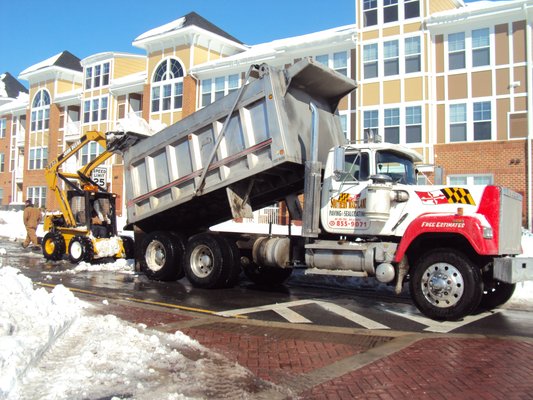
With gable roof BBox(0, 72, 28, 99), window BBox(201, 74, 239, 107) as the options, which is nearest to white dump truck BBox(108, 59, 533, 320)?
window BBox(201, 74, 239, 107)

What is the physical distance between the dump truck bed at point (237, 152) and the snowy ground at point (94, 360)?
3.94 metres

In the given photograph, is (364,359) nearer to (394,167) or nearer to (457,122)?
(394,167)

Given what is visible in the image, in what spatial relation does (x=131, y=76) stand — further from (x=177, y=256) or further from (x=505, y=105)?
(x=177, y=256)

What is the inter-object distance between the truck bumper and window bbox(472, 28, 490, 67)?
1651 centimetres

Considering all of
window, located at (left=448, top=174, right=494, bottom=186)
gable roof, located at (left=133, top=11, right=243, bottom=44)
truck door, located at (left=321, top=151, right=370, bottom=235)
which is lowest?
truck door, located at (left=321, top=151, right=370, bottom=235)

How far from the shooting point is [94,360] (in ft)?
15.4

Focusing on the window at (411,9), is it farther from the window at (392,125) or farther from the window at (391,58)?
the window at (392,125)

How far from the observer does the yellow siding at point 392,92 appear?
73.6ft

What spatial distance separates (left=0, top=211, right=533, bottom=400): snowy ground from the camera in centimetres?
404

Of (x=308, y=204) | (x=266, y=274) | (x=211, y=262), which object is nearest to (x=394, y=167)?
(x=308, y=204)

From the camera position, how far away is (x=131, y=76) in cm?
3547

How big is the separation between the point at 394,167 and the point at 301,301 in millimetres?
2817

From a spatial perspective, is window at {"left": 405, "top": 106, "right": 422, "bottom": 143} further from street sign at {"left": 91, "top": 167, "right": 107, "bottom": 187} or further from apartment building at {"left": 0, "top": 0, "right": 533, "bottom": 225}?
street sign at {"left": 91, "top": 167, "right": 107, "bottom": 187}

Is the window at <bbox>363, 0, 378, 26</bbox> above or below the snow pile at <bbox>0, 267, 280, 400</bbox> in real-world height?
above
